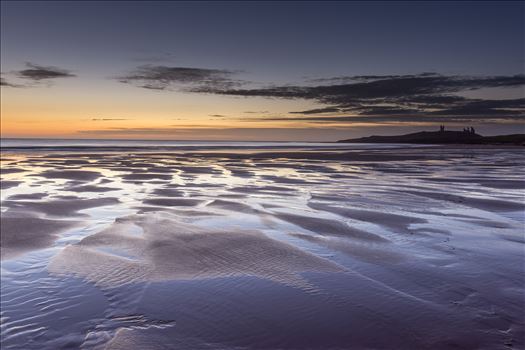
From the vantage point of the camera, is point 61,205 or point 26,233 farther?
point 61,205

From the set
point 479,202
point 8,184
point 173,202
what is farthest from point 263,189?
point 8,184

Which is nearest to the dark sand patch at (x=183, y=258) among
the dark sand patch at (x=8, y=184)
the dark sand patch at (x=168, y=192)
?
the dark sand patch at (x=168, y=192)

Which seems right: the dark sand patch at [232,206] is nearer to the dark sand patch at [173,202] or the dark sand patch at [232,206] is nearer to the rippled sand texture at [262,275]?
the rippled sand texture at [262,275]

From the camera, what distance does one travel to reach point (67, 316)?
414cm

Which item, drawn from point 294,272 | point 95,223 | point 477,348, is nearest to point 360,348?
point 477,348

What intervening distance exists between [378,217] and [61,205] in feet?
27.6

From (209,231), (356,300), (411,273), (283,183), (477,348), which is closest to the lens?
(477,348)

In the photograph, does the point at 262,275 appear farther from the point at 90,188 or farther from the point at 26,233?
the point at 90,188

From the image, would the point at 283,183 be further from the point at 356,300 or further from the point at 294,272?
the point at 356,300

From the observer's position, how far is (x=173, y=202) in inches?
463

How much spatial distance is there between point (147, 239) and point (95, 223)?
2.04 m

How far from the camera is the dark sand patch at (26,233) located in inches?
269

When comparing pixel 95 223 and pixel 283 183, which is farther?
pixel 283 183

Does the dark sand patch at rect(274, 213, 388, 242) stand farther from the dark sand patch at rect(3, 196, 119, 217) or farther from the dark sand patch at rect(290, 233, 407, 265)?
the dark sand patch at rect(3, 196, 119, 217)
